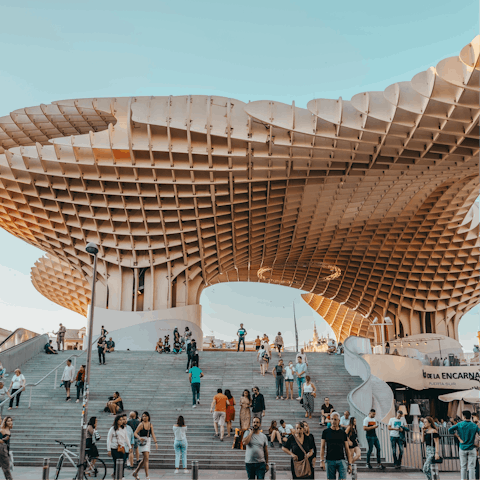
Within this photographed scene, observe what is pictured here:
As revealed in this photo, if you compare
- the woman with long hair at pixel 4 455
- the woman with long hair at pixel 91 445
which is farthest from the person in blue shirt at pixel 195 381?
the woman with long hair at pixel 4 455

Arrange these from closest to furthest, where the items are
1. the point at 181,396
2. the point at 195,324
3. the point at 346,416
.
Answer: the point at 346,416 → the point at 181,396 → the point at 195,324

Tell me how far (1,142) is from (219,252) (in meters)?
17.8

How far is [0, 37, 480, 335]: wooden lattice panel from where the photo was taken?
85.9 feet

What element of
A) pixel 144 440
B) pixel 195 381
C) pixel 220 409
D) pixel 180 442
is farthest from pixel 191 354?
pixel 144 440

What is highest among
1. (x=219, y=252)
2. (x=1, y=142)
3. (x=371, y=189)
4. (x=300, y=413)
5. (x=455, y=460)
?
(x=1, y=142)

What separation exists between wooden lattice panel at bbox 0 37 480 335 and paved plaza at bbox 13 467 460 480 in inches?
628

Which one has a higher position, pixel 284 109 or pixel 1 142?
pixel 1 142

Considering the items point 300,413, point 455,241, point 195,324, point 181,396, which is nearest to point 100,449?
point 181,396

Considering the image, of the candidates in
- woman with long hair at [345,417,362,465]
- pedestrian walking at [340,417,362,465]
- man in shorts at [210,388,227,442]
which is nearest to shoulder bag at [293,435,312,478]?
pedestrian walking at [340,417,362,465]

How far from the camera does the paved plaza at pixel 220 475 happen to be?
41.4 ft

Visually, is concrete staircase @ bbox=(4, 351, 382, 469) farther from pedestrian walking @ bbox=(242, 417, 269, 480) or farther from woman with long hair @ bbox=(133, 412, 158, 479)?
pedestrian walking @ bbox=(242, 417, 269, 480)

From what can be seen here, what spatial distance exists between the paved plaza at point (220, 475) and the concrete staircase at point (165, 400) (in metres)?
0.67

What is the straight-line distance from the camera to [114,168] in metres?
31.3

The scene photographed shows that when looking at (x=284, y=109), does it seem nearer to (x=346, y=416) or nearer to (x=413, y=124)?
(x=413, y=124)
